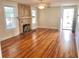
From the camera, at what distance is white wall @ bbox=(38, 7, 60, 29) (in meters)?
9.77

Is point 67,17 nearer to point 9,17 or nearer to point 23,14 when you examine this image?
point 23,14

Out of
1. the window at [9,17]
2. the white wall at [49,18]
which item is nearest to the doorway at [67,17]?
the white wall at [49,18]

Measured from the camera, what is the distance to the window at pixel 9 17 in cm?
557

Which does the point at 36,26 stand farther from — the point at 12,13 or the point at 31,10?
the point at 12,13

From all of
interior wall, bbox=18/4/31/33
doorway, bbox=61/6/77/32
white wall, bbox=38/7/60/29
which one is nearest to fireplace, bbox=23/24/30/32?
interior wall, bbox=18/4/31/33

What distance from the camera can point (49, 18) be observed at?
10086 mm

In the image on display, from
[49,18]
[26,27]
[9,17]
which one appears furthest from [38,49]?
[49,18]

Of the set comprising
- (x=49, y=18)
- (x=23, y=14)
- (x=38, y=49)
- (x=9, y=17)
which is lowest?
(x=38, y=49)

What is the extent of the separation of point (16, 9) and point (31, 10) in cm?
244

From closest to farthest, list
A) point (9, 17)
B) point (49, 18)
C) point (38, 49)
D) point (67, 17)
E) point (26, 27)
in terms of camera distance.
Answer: point (38, 49)
point (9, 17)
point (26, 27)
point (67, 17)
point (49, 18)

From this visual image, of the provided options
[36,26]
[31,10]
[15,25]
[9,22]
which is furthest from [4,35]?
[36,26]

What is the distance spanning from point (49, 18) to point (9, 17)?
5.13 meters

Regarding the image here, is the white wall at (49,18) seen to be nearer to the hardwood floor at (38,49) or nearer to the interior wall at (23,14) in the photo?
the interior wall at (23,14)

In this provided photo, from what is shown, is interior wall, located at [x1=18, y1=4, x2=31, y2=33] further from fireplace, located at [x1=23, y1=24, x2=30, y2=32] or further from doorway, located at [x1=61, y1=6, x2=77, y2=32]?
doorway, located at [x1=61, y1=6, x2=77, y2=32]
